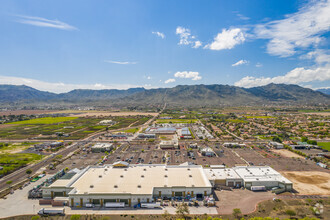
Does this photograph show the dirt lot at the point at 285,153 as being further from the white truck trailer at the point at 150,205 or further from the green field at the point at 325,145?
the white truck trailer at the point at 150,205

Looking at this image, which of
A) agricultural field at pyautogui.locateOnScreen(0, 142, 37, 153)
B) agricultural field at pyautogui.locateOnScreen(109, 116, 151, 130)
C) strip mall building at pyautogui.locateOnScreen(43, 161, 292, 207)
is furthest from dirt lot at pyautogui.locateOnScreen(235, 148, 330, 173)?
agricultural field at pyautogui.locateOnScreen(0, 142, 37, 153)

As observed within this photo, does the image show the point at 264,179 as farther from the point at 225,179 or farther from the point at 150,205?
the point at 150,205

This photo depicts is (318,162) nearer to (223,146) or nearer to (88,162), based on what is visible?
(223,146)

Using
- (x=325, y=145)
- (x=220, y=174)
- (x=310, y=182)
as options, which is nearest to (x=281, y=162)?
(x=310, y=182)

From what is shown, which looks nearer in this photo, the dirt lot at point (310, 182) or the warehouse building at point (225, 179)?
the dirt lot at point (310, 182)

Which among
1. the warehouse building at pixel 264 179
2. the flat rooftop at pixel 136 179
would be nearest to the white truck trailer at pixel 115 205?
the flat rooftop at pixel 136 179

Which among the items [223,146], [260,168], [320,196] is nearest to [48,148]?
[223,146]

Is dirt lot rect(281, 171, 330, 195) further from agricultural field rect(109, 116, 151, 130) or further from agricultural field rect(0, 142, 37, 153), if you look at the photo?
agricultural field rect(109, 116, 151, 130)
